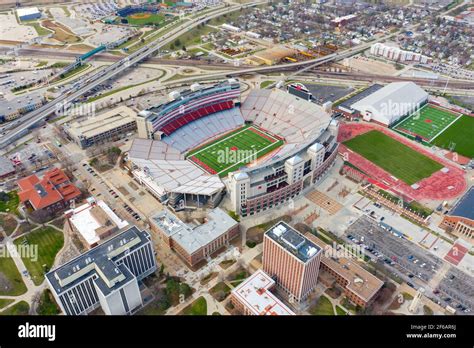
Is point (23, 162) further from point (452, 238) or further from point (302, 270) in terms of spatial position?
point (452, 238)

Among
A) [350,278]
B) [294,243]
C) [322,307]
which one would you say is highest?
[294,243]

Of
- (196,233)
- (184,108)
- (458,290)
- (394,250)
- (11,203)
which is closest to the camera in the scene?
(458,290)

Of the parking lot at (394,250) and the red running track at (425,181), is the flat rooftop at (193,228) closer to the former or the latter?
the parking lot at (394,250)

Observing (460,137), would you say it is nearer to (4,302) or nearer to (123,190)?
(123,190)

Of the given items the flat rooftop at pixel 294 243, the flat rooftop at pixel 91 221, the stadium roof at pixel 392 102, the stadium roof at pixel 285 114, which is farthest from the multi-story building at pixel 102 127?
the stadium roof at pixel 392 102

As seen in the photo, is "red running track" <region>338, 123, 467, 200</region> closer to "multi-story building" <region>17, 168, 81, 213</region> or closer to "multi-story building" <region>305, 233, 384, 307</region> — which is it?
"multi-story building" <region>305, 233, 384, 307</region>

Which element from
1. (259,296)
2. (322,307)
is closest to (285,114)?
(322,307)

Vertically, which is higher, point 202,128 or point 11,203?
point 202,128
